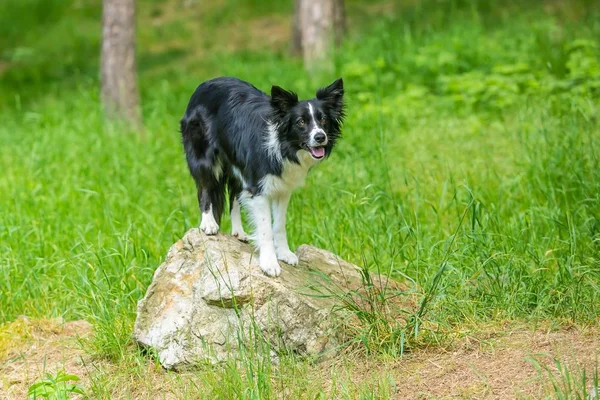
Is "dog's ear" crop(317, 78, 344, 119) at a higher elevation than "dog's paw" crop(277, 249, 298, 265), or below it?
higher

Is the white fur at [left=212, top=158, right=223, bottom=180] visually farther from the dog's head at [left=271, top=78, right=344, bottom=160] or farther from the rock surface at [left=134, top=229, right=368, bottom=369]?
the dog's head at [left=271, top=78, right=344, bottom=160]

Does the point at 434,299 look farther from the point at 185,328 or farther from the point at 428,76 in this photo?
the point at 428,76

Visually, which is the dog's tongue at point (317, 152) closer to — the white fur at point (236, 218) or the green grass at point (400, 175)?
the green grass at point (400, 175)

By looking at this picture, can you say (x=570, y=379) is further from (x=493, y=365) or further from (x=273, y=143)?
(x=273, y=143)

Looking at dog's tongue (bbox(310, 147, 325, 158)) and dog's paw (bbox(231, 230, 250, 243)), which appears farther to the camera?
dog's paw (bbox(231, 230, 250, 243))

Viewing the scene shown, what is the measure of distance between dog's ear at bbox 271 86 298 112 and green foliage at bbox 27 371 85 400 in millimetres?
1966

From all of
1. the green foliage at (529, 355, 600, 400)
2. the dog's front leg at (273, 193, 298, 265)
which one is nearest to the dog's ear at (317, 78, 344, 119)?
the dog's front leg at (273, 193, 298, 265)

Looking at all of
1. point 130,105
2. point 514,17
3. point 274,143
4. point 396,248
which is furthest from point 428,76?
point 274,143

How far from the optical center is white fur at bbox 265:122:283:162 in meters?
4.89

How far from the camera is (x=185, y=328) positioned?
4.93 meters

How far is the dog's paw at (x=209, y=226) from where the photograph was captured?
5332mm

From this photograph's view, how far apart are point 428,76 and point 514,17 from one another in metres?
2.99

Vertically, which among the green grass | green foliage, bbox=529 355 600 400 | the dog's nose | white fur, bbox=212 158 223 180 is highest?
the dog's nose

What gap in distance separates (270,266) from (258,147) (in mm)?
729
